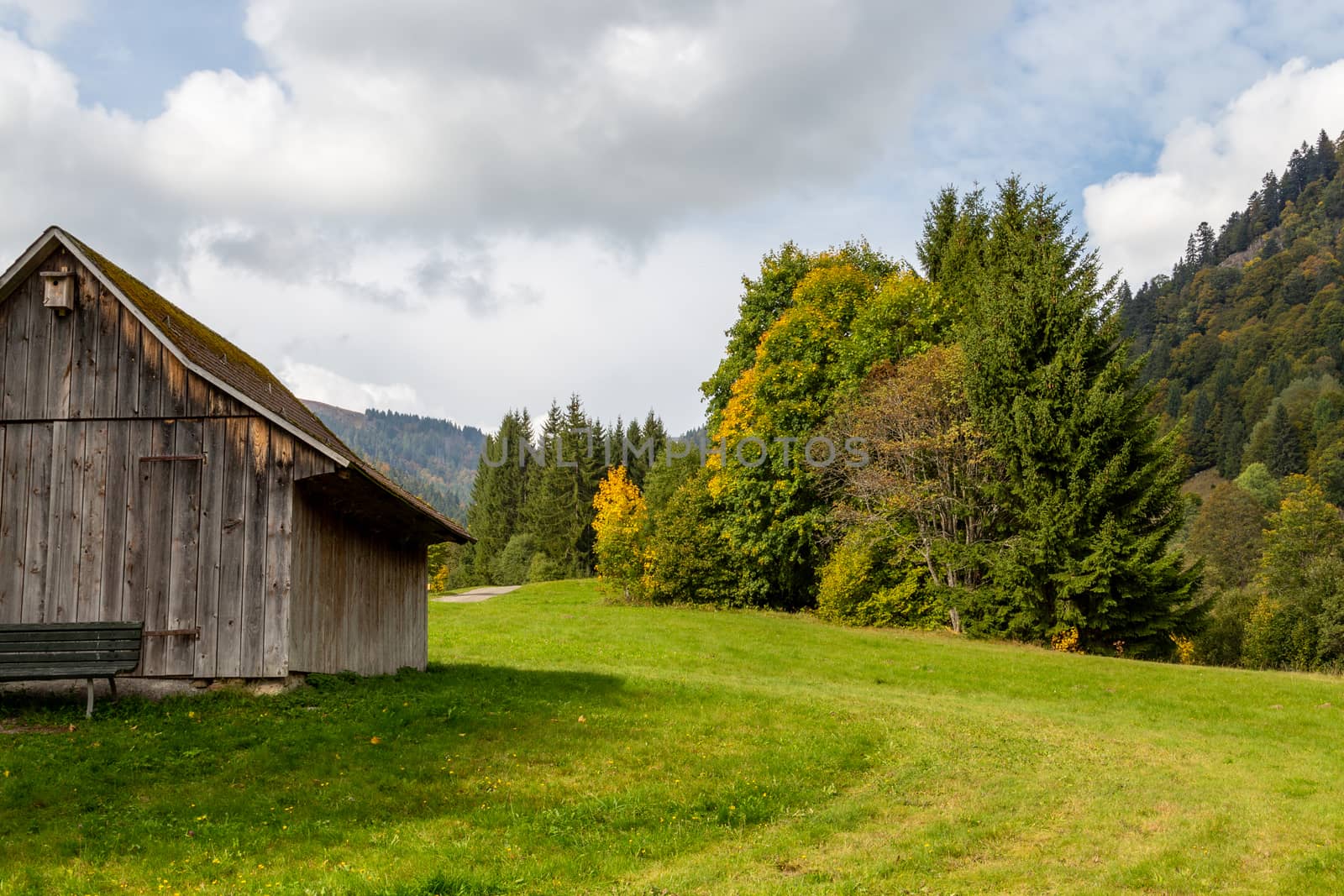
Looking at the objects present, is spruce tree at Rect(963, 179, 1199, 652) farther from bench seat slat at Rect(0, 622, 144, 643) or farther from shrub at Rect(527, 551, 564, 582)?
shrub at Rect(527, 551, 564, 582)

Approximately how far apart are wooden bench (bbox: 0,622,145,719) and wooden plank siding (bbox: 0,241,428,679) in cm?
58

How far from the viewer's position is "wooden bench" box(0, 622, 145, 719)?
39.3 feet

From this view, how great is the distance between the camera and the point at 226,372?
14.7m

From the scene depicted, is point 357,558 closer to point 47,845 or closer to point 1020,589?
point 47,845

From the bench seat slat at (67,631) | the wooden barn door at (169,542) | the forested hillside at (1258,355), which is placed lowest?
the bench seat slat at (67,631)

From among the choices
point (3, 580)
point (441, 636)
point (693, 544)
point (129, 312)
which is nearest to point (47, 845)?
point (3, 580)

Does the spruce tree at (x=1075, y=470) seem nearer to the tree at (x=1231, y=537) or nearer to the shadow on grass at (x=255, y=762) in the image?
the shadow on grass at (x=255, y=762)

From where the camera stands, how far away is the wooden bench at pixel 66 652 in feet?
39.3

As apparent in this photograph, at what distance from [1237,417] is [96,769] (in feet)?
459

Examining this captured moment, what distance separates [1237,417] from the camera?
407 ft

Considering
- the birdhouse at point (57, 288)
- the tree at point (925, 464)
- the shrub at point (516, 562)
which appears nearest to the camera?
the birdhouse at point (57, 288)

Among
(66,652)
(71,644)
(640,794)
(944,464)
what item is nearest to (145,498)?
(71,644)

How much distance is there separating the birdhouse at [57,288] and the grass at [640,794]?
5.57 meters

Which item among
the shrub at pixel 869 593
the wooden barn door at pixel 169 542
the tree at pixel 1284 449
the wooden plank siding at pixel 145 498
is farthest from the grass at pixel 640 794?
the tree at pixel 1284 449
